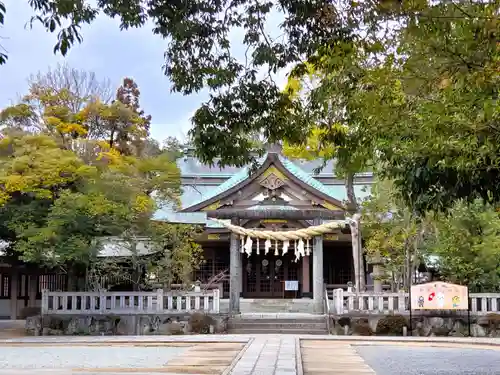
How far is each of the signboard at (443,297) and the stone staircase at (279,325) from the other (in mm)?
3600

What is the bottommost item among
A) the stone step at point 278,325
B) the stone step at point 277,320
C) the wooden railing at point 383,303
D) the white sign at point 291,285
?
the stone step at point 278,325

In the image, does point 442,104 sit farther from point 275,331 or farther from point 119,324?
point 119,324

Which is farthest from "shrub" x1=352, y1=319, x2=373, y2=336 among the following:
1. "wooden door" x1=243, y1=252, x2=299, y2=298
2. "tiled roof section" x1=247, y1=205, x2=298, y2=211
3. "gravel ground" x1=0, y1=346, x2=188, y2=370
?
"wooden door" x1=243, y1=252, x2=299, y2=298

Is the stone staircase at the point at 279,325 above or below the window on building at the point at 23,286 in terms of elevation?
below

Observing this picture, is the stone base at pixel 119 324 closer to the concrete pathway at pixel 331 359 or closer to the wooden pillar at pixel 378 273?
the concrete pathway at pixel 331 359

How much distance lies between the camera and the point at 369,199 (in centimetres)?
2484

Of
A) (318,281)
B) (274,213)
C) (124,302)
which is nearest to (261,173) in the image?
(274,213)

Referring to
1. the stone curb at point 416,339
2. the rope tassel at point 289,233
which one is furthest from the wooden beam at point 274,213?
the stone curb at point 416,339

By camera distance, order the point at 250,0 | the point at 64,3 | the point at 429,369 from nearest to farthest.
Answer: the point at 64,3
the point at 250,0
the point at 429,369

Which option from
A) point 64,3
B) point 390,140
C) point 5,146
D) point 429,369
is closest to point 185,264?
point 5,146

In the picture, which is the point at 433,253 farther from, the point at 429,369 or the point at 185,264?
the point at 429,369

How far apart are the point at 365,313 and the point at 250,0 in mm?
15878

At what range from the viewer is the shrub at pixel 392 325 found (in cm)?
2233

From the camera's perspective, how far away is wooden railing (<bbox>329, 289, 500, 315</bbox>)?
2261 centimetres
